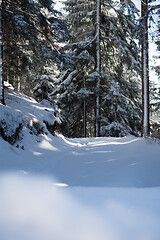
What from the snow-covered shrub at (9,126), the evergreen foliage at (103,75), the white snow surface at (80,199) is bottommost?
the white snow surface at (80,199)

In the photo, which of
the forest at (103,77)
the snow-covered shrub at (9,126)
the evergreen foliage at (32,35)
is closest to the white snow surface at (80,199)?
the snow-covered shrub at (9,126)

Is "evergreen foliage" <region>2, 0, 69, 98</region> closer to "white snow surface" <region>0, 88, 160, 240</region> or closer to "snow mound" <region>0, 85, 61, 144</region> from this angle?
"snow mound" <region>0, 85, 61, 144</region>

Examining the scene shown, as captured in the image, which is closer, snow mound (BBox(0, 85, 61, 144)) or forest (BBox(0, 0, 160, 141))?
snow mound (BBox(0, 85, 61, 144))

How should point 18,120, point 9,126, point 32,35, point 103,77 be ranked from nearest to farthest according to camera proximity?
point 9,126 < point 18,120 < point 32,35 < point 103,77

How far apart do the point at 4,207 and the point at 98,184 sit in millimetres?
1552

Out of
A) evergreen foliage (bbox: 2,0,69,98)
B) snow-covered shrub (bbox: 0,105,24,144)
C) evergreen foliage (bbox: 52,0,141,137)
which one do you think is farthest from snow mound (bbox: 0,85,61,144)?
evergreen foliage (bbox: 52,0,141,137)

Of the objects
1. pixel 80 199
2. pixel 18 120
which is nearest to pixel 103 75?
pixel 18 120

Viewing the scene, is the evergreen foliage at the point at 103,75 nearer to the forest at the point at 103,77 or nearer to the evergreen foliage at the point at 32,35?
the forest at the point at 103,77

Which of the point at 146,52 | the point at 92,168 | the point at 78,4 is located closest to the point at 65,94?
the point at 146,52

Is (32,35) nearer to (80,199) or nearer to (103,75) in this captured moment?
(103,75)

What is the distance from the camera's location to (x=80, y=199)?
85.7 inches

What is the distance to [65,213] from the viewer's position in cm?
184

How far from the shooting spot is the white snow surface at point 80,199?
153 centimetres

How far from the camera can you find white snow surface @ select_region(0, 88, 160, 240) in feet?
5.01
